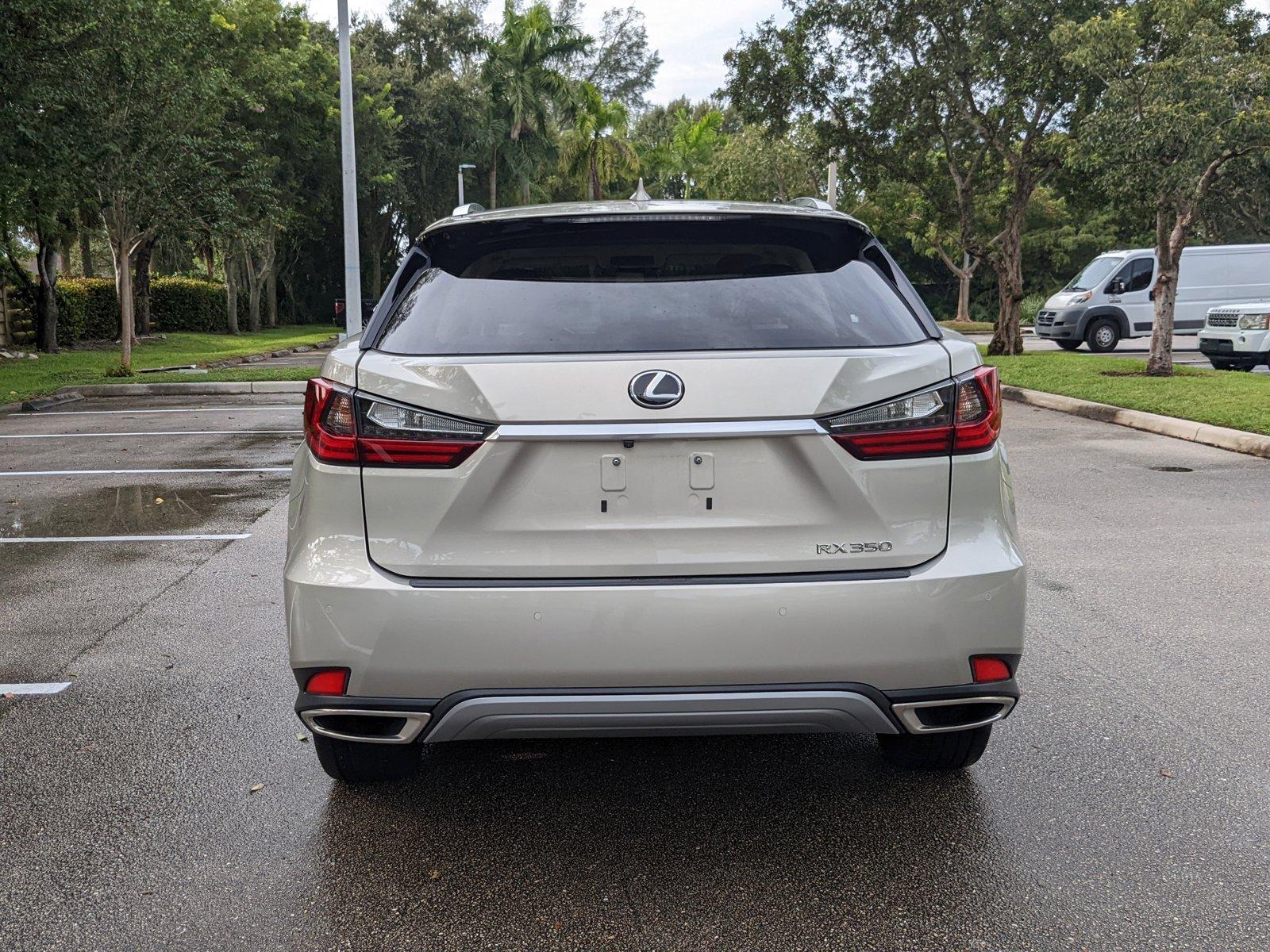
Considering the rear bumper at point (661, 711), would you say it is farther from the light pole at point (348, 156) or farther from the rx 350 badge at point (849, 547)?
the light pole at point (348, 156)

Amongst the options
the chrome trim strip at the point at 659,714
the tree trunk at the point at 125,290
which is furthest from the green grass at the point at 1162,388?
the tree trunk at the point at 125,290

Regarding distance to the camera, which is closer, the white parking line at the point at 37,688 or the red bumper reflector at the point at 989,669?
the red bumper reflector at the point at 989,669

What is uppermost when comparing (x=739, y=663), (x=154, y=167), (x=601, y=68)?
(x=601, y=68)

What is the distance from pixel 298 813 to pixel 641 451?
5.21 ft

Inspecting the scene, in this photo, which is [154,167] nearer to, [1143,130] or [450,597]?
[1143,130]

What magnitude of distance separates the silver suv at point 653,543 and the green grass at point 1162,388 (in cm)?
959

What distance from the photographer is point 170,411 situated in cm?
1518

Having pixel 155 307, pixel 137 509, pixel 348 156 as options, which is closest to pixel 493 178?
pixel 155 307

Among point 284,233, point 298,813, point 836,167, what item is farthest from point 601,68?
point 298,813

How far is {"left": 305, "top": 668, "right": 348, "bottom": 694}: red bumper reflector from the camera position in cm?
280

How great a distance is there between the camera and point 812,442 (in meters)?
2.72

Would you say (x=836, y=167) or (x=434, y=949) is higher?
(x=836, y=167)

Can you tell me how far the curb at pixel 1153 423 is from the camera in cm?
1053

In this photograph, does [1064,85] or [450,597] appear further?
[1064,85]
